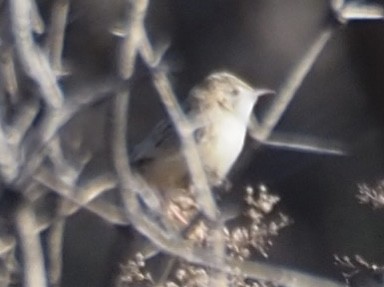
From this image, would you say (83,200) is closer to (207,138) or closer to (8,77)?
(8,77)

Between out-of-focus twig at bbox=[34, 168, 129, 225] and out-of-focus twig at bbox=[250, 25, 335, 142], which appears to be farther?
out-of-focus twig at bbox=[250, 25, 335, 142]

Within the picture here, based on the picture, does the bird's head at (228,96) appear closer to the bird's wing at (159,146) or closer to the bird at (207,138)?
the bird at (207,138)

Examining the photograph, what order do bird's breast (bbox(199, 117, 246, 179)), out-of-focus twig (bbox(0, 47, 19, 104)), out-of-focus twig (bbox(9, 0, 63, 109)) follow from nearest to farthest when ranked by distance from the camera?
out-of-focus twig (bbox(9, 0, 63, 109))
out-of-focus twig (bbox(0, 47, 19, 104))
bird's breast (bbox(199, 117, 246, 179))

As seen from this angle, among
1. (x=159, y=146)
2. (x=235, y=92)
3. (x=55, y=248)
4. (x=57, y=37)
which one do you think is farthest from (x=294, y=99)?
(x=55, y=248)

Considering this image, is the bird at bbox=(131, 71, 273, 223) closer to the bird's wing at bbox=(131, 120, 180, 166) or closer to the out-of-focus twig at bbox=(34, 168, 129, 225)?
the bird's wing at bbox=(131, 120, 180, 166)

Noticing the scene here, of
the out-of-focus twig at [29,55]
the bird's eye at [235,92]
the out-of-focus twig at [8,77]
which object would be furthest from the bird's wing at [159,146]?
the out-of-focus twig at [29,55]

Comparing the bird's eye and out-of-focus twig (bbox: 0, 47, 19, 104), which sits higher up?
out-of-focus twig (bbox: 0, 47, 19, 104)

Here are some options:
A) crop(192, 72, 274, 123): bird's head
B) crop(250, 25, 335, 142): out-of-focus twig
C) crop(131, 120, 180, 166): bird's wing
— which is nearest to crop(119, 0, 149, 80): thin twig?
crop(250, 25, 335, 142): out-of-focus twig

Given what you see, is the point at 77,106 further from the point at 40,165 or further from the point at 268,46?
the point at 268,46
